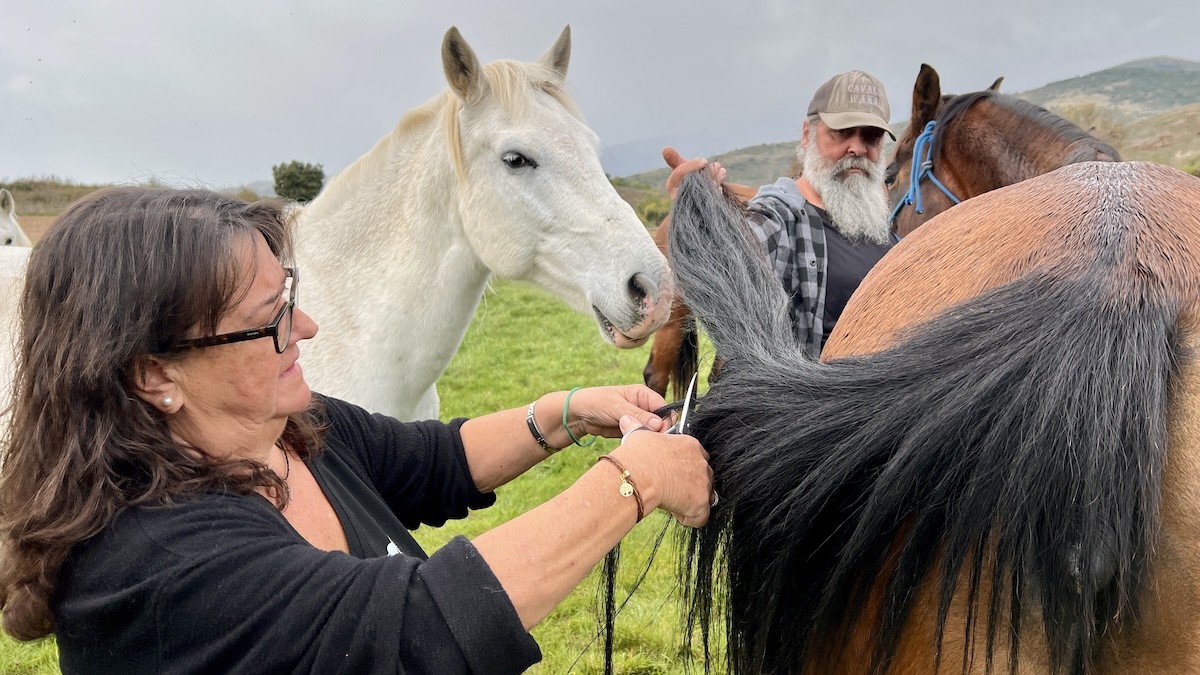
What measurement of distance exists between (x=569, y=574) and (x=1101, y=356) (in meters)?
0.73

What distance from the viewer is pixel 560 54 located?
3139 millimetres

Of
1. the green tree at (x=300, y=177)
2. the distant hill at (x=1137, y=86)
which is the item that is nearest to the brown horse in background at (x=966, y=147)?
the green tree at (x=300, y=177)

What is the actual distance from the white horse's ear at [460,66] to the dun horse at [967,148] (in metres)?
1.25

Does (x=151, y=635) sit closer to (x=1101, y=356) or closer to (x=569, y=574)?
(x=569, y=574)

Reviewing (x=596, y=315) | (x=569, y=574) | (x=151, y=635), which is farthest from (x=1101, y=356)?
(x=596, y=315)

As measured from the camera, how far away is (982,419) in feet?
2.71

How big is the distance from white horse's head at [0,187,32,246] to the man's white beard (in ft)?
30.9

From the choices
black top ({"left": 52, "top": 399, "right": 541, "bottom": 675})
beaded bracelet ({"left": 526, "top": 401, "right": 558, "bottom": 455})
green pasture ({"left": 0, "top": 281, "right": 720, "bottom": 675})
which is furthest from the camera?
green pasture ({"left": 0, "top": 281, "right": 720, "bottom": 675})

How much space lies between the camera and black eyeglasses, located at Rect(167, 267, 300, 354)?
1.08 metres

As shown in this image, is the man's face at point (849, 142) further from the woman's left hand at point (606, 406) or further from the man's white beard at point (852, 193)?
the woman's left hand at point (606, 406)

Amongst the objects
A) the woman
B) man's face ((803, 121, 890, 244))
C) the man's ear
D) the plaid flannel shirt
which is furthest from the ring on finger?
man's face ((803, 121, 890, 244))

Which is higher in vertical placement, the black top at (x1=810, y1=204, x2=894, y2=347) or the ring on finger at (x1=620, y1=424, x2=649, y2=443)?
the black top at (x1=810, y1=204, x2=894, y2=347)

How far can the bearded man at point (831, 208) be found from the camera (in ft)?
8.84

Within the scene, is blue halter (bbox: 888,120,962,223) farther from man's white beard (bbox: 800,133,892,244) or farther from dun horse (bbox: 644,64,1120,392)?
man's white beard (bbox: 800,133,892,244)
